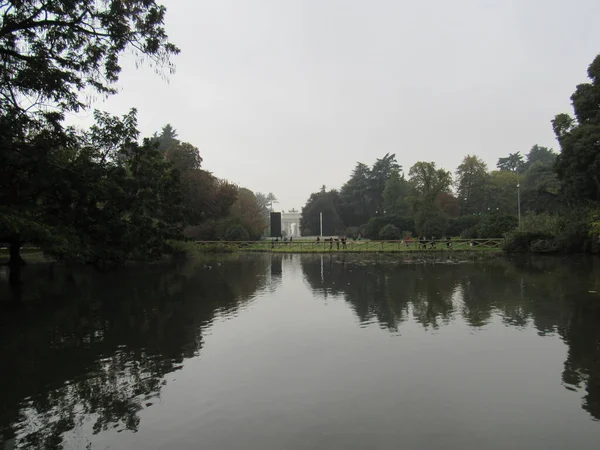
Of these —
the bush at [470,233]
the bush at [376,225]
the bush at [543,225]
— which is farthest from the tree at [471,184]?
the bush at [543,225]

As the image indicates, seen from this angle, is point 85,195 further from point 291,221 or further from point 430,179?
point 291,221

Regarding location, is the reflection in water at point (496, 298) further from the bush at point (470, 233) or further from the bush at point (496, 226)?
the bush at point (470, 233)

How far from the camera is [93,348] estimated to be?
29.3 feet

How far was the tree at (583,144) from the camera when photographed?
81.0ft

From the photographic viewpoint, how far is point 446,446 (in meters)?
4.93

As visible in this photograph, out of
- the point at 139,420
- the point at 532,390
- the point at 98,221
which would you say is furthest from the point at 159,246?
the point at 532,390

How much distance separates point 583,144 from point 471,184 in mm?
38786

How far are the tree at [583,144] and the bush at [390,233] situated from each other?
72.7 ft

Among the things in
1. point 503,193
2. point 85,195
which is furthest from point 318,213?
point 85,195

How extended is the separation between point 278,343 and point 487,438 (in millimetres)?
4926

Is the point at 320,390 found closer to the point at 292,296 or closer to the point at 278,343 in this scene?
the point at 278,343

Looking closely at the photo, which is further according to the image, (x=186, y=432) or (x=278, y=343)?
(x=278, y=343)

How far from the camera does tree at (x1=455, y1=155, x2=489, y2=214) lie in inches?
2410

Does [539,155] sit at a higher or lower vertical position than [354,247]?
higher
